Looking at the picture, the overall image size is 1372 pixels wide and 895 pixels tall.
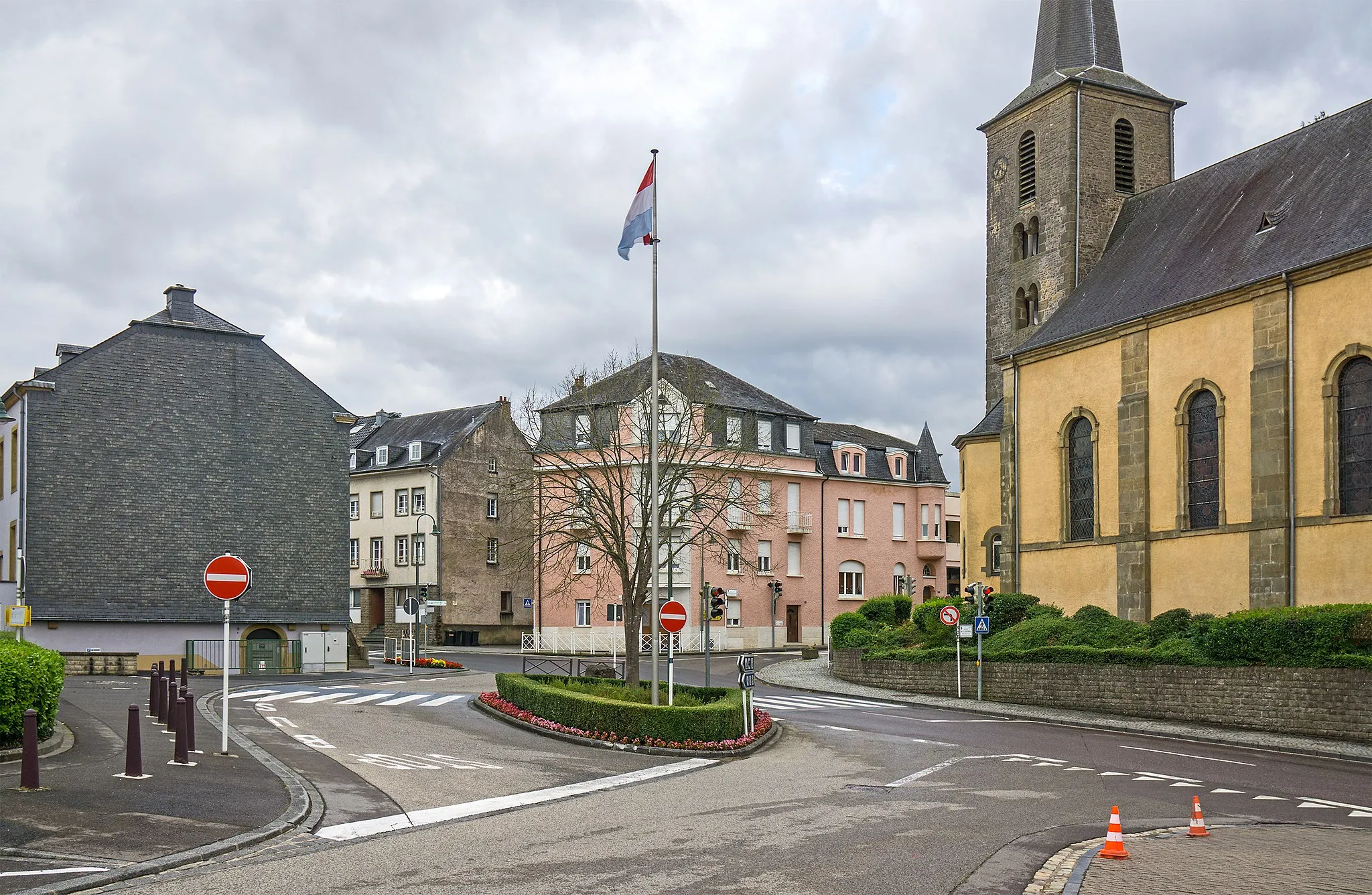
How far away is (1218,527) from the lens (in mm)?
32938

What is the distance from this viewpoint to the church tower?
43.7 meters

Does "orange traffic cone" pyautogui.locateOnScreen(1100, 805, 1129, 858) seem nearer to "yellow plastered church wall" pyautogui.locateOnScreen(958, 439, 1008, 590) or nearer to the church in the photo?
the church

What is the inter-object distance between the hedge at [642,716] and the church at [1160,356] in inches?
590

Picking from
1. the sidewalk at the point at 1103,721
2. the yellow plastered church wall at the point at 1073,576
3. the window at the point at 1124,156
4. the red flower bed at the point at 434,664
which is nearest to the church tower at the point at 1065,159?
the window at the point at 1124,156

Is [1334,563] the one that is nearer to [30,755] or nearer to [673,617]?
[673,617]

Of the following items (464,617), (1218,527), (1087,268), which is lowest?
(464,617)

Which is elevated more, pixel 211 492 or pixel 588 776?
Answer: pixel 211 492

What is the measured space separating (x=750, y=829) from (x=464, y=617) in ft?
181

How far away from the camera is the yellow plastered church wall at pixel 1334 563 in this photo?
2866 centimetres

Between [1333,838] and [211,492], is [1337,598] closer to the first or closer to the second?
[1333,838]

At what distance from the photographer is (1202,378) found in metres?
33.8

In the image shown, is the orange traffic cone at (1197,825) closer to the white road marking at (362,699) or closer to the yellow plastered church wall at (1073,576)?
the white road marking at (362,699)

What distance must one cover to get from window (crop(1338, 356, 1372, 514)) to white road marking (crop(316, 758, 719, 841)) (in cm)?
1840

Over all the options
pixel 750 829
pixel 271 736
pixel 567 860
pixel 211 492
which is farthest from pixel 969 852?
pixel 211 492
